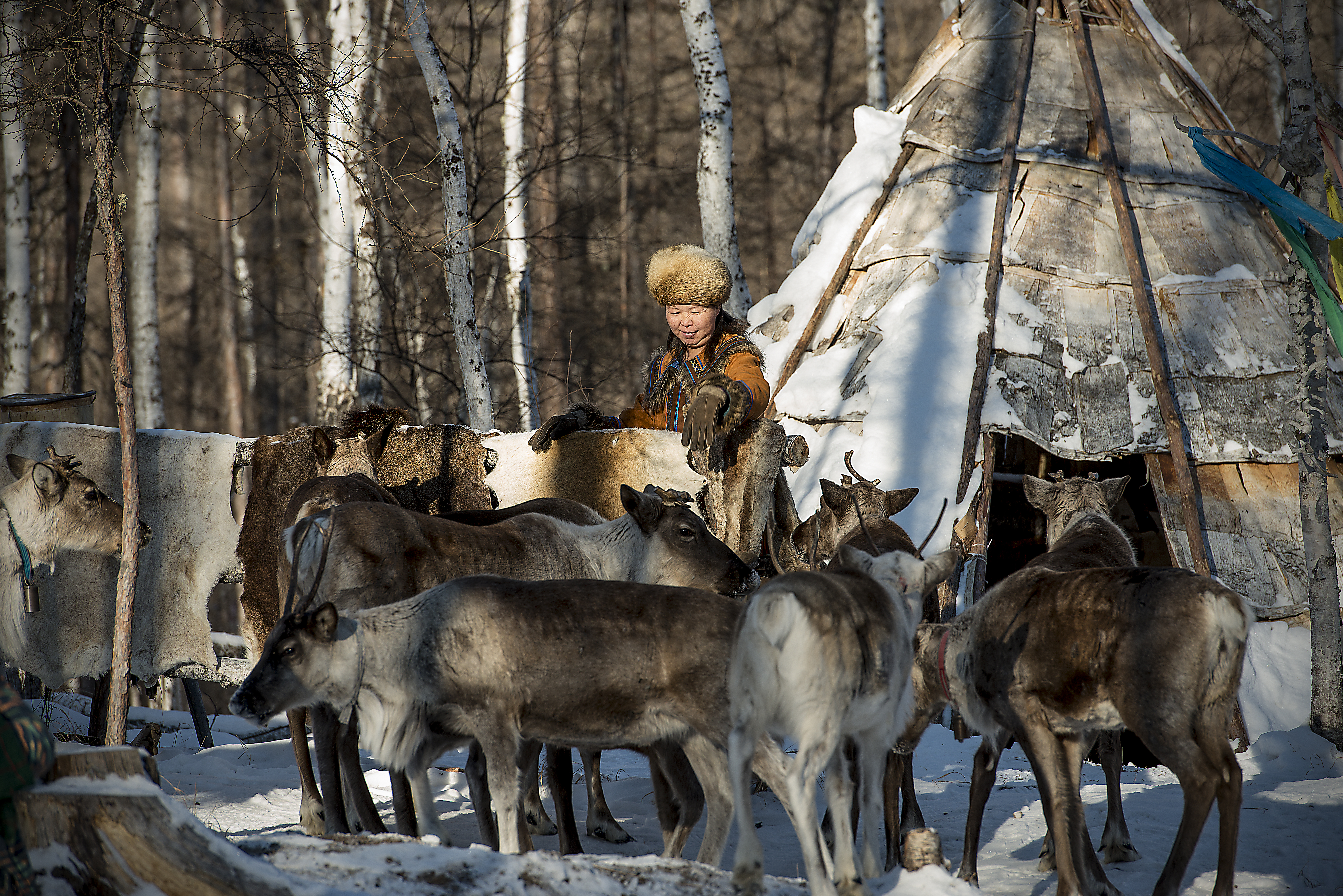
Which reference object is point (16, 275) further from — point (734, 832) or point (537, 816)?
point (734, 832)

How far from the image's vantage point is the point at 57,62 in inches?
399

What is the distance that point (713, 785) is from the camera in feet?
12.4

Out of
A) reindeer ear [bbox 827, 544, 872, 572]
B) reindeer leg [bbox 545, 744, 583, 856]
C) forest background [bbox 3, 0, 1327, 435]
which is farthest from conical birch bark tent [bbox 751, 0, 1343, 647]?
forest background [bbox 3, 0, 1327, 435]

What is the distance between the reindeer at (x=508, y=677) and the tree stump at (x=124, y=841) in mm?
761

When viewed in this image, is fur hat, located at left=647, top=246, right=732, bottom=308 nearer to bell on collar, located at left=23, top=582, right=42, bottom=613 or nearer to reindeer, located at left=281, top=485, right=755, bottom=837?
reindeer, located at left=281, top=485, right=755, bottom=837

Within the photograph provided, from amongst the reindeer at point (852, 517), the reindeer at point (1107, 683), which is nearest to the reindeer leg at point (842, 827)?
the reindeer at point (1107, 683)

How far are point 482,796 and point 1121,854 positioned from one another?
289cm

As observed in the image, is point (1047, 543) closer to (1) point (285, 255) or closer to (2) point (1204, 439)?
(2) point (1204, 439)

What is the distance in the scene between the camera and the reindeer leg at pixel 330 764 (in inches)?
173

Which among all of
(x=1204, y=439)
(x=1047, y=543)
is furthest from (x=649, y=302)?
(x=1047, y=543)

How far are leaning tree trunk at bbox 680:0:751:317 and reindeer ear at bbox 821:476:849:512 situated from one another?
15.0 ft

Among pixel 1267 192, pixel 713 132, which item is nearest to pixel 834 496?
pixel 1267 192

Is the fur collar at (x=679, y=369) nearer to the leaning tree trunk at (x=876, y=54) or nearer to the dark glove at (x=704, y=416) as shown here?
the dark glove at (x=704, y=416)

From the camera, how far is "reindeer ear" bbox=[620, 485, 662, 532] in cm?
490
